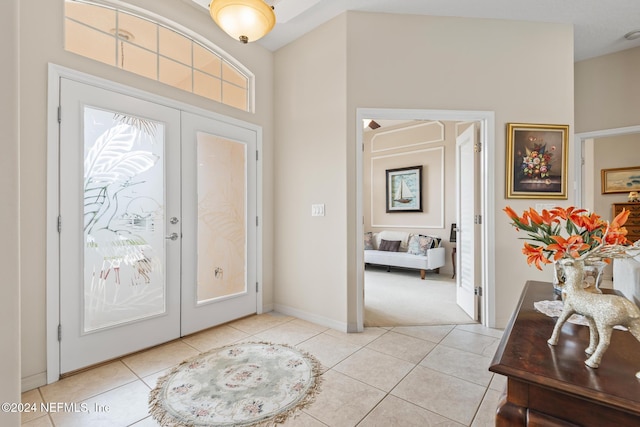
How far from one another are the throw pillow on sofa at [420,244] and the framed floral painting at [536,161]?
8.17 ft

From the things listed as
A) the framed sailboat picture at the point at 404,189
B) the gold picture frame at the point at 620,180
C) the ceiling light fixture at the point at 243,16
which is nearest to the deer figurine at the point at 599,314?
the ceiling light fixture at the point at 243,16

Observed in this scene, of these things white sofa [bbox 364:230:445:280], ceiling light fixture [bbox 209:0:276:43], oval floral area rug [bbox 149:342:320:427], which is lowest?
oval floral area rug [bbox 149:342:320:427]

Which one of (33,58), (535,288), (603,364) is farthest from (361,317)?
(33,58)

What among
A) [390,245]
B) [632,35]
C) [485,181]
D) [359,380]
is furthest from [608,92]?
[359,380]

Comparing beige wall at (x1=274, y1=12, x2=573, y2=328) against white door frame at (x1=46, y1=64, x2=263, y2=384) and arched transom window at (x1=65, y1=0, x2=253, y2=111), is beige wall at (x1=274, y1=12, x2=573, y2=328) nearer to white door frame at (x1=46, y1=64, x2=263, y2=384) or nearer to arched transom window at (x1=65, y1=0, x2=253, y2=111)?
arched transom window at (x1=65, y1=0, x2=253, y2=111)

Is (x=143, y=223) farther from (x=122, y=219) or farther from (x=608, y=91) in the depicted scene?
(x=608, y=91)

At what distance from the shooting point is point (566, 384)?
68 cm

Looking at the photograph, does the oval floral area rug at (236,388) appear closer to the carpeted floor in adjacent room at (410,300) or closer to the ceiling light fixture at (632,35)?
the carpeted floor in adjacent room at (410,300)

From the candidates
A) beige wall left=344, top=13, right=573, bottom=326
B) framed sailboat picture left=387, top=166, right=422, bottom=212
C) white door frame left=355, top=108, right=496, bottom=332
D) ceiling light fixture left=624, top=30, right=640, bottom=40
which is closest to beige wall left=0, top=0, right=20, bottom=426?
white door frame left=355, top=108, right=496, bottom=332

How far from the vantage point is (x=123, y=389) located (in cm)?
188

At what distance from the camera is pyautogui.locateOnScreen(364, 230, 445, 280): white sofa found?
5117 millimetres

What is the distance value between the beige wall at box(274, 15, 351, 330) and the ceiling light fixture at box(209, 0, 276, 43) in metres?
1.21

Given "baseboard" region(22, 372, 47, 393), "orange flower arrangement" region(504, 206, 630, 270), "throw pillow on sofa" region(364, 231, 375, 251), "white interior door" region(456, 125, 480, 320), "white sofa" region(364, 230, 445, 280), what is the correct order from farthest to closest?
"throw pillow on sofa" region(364, 231, 375, 251) < "white sofa" region(364, 230, 445, 280) < "white interior door" region(456, 125, 480, 320) < "baseboard" region(22, 372, 47, 393) < "orange flower arrangement" region(504, 206, 630, 270)

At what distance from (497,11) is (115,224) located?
12.8ft
